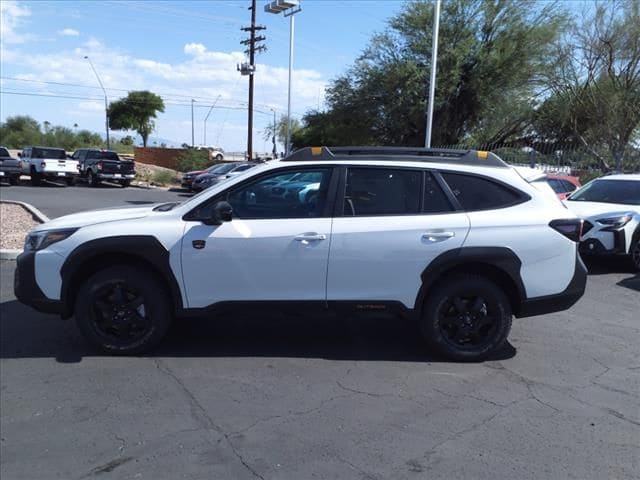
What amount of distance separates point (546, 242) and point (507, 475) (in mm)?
2212

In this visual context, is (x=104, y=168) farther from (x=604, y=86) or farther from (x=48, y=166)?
(x=604, y=86)

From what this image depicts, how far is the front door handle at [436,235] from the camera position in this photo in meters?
4.72

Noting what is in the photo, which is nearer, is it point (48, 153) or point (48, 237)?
point (48, 237)

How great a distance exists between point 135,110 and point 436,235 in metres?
69.1

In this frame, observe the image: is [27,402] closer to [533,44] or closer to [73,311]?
[73,311]

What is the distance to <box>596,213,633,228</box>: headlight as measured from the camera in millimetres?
8531

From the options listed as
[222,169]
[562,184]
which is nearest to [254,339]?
[562,184]

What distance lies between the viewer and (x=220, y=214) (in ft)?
15.3

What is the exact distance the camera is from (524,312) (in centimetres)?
490


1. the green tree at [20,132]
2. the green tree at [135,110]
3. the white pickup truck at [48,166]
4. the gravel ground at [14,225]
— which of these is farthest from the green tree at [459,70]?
the green tree at [20,132]

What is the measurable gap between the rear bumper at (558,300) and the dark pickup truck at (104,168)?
2647 centimetres

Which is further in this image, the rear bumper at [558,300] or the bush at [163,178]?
the bush at [163,178]

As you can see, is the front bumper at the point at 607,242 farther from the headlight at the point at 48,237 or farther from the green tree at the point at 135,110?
the green tree at the point at 135,110

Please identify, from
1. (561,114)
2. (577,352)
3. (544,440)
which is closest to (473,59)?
(561,114)
